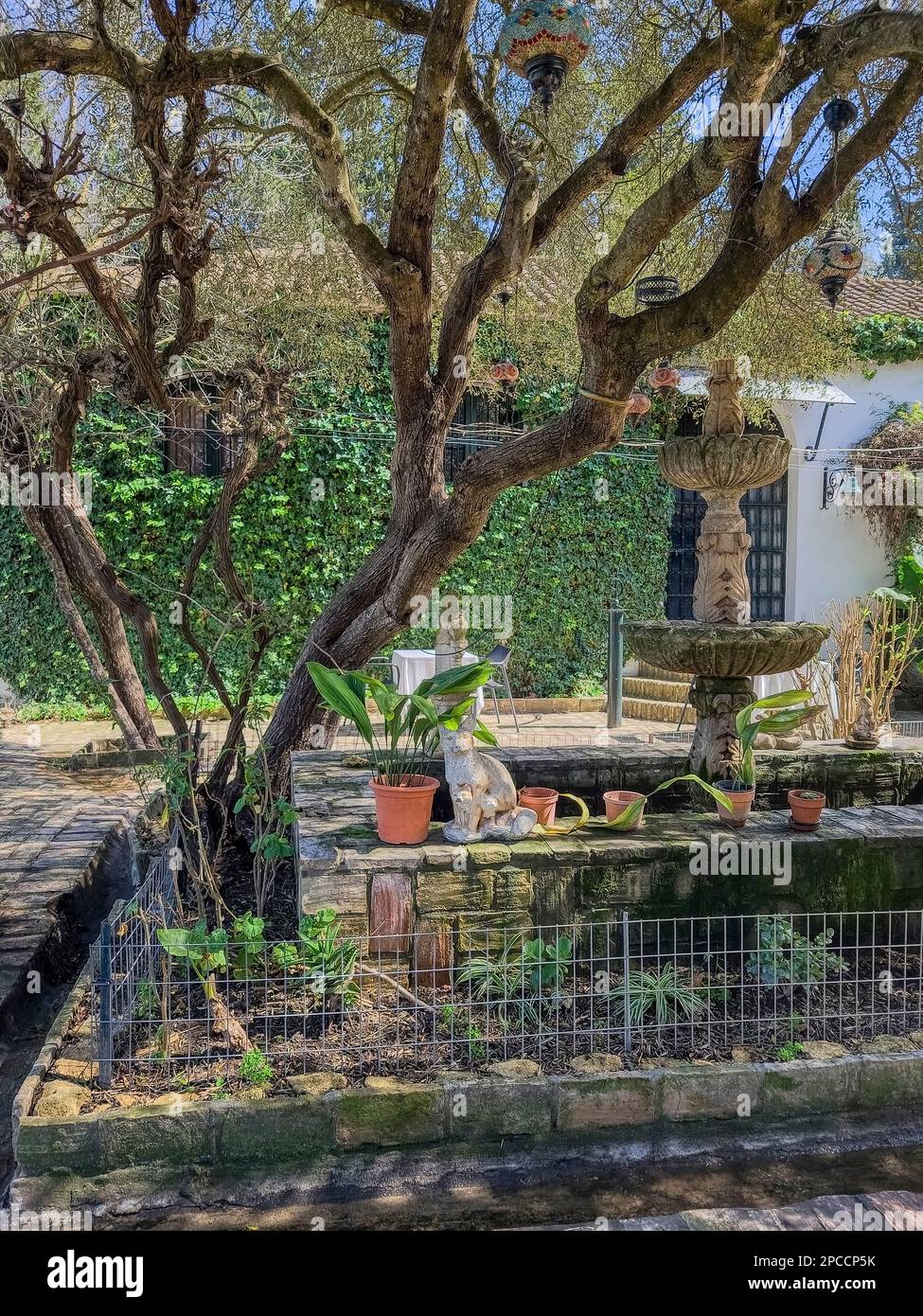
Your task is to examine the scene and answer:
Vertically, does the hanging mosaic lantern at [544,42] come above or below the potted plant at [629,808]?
above

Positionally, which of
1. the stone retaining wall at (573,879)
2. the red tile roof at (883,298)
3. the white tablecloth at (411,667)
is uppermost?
the red tile roof at (883,298)

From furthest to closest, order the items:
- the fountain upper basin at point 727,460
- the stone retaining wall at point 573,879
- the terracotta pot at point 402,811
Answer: the fountain upper basin at point 727,460 < the terracotta pot at point 402,811 < the stone retaining wall at point 573,879

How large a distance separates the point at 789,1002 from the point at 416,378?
366 centimetres

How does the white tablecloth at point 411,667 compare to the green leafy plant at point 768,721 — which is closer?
the green leafy plant at point 768,721

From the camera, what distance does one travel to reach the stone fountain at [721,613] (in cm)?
461

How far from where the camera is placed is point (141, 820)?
575 cm

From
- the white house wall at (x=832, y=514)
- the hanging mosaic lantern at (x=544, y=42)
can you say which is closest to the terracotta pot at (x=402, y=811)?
the hanging mosaic lantern at (x=544, y=42)

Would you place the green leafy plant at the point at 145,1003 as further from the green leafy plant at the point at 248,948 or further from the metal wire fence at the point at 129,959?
the green leafy plant at the point at 248,948

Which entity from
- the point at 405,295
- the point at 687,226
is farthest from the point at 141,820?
the point at 687,226

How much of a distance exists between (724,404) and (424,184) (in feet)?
6.10

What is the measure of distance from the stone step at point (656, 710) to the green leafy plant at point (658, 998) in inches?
261

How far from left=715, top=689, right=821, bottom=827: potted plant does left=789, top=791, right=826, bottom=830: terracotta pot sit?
198 millimetres

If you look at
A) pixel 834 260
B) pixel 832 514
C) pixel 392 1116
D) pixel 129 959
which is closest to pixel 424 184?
pixel 834 260

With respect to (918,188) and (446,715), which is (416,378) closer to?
(446,715)
